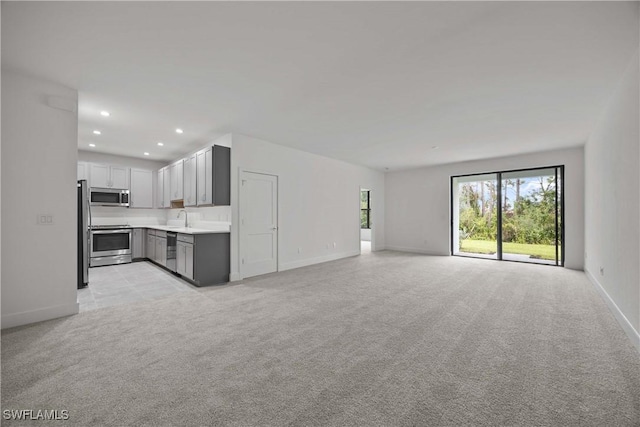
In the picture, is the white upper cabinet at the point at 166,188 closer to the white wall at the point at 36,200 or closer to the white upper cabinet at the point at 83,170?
the white upper cabinet at the point at 83,170

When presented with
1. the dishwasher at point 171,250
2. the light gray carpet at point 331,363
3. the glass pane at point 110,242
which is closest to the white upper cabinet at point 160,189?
the glass pane at point 110,242

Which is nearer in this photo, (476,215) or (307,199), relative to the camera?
(307,199)

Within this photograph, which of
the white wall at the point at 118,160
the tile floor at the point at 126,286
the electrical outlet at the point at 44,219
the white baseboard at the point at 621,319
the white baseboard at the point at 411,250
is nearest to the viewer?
the white baseboard at the point at 621,319

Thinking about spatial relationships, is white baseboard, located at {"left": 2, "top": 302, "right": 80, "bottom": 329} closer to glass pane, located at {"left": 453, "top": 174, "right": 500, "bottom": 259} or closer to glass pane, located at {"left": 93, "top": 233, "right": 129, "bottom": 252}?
glass pane, located at {"left": 93, "top": 233, "right": 129, "bottom": 252}

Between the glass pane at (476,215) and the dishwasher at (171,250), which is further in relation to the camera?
the glass pane at (476,215)

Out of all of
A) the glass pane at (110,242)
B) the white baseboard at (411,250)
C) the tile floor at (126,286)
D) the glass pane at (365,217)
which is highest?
Result: the glass pane at (365,217)

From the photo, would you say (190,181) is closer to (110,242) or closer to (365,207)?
(110,242)

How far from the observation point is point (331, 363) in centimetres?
218

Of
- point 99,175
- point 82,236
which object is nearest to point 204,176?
point 82,236

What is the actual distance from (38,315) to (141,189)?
15.7 feet

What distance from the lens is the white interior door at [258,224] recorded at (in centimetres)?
511

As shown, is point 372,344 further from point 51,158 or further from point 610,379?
point 51,158

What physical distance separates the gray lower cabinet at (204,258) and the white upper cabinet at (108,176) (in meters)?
3.19

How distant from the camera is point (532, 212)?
21.4 feet
